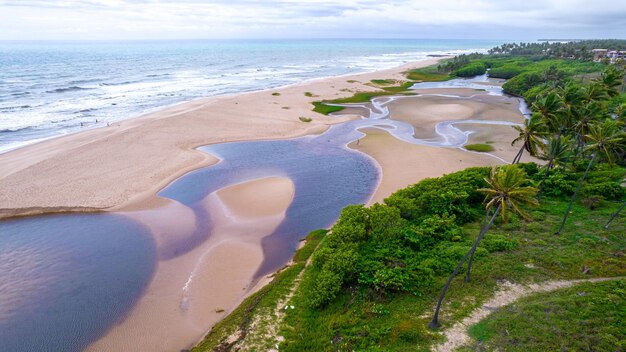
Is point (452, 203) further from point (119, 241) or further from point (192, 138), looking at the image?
point (192, 138)

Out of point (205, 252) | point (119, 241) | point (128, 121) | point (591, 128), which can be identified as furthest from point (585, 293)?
point (128, 121)

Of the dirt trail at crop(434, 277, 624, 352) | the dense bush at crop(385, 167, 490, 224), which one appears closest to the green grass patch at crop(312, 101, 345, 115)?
the dense bush at crop(385, 167, 490, 224)

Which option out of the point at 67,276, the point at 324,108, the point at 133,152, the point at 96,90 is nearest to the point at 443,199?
the point at 67,276

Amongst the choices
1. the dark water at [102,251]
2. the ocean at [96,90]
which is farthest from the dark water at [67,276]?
the ocean at [96,90]

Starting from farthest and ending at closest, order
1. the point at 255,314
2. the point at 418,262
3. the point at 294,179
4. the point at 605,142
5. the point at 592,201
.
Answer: the point at 294,179 → the point at 592,201 → the point at 605,142 → the point at 418,262 → the point at 255,314

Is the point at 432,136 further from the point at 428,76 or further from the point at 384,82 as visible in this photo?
the point at 428,76
